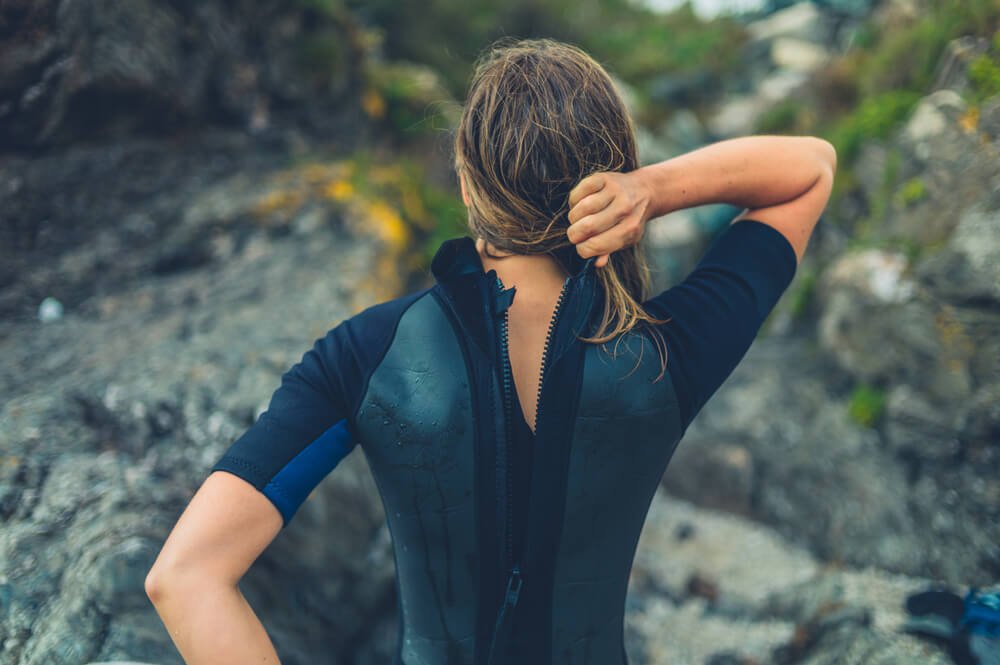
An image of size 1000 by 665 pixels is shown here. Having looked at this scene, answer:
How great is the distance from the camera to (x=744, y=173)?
1649 mm

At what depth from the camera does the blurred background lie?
7.72 feet

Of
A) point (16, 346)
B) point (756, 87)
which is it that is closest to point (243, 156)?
point (16, 346)

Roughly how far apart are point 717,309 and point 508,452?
23.4 inches

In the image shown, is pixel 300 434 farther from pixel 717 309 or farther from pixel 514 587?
pixel 717 309

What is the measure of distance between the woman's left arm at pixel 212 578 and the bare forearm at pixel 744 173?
1205 mm

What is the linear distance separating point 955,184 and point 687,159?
2248 mm

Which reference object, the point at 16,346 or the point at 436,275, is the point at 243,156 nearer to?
the point at 16,346

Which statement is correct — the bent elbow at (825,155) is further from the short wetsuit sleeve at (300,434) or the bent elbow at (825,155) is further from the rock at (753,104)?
the rock at (753,104)

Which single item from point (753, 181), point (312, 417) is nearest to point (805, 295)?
point (753, 181)

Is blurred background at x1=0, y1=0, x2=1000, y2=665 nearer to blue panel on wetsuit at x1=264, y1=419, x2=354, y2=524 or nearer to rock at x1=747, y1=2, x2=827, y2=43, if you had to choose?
blue panel on wetsuit at x1=264, y1=419, x2=354, y2=524

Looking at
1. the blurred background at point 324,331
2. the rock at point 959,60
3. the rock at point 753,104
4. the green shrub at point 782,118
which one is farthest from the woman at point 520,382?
the rock at point 753,104

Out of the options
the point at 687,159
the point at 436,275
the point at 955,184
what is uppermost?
the point at 436,275

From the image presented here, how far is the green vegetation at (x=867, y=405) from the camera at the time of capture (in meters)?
3.39

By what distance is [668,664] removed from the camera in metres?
2.96
